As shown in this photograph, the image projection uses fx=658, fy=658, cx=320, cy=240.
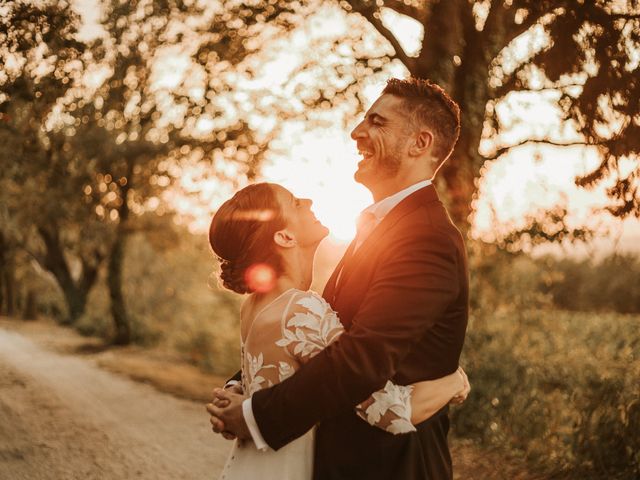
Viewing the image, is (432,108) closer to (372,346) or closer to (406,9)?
(372,346)

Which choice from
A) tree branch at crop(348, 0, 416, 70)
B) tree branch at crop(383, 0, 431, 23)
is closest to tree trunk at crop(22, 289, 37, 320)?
tree branch at crop(348, 0, 416, 70)

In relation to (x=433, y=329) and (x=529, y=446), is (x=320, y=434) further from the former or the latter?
(x=529, y=446)

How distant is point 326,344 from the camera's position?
2.06m

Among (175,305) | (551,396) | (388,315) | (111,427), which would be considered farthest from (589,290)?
(388,315)

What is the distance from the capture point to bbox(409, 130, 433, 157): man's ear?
2.35 metres

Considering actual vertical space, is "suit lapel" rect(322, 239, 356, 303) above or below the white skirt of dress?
above

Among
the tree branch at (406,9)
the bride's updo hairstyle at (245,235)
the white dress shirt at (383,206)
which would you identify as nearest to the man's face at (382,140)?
the white dress shirt at (383,206)

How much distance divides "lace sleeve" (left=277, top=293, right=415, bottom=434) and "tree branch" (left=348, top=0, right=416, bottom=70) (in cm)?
685

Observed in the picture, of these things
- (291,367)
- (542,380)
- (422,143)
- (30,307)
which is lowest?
(542,380)

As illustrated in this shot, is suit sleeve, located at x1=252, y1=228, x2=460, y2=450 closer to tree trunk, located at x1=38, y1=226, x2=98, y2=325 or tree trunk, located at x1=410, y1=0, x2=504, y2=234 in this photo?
tree trunk, located at x1=410, y1=0, x2=504, y2=234

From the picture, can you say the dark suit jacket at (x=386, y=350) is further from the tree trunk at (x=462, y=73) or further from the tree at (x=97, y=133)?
the tree trunk at (x=462, y=73)

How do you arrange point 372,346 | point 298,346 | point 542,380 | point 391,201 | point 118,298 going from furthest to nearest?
→ point 118,298, point 542,380, point 391,201, point 298,346, point 372,346

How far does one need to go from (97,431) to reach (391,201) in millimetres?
6992

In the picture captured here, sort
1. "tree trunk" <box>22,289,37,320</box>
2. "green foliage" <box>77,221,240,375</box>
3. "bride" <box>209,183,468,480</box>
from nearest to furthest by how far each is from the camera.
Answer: "bride" <box>209,183,468,480</box> → "green foliage" <box>77,221,240,375</box> → "tree trunk" <box>22,289,37,320</box>
